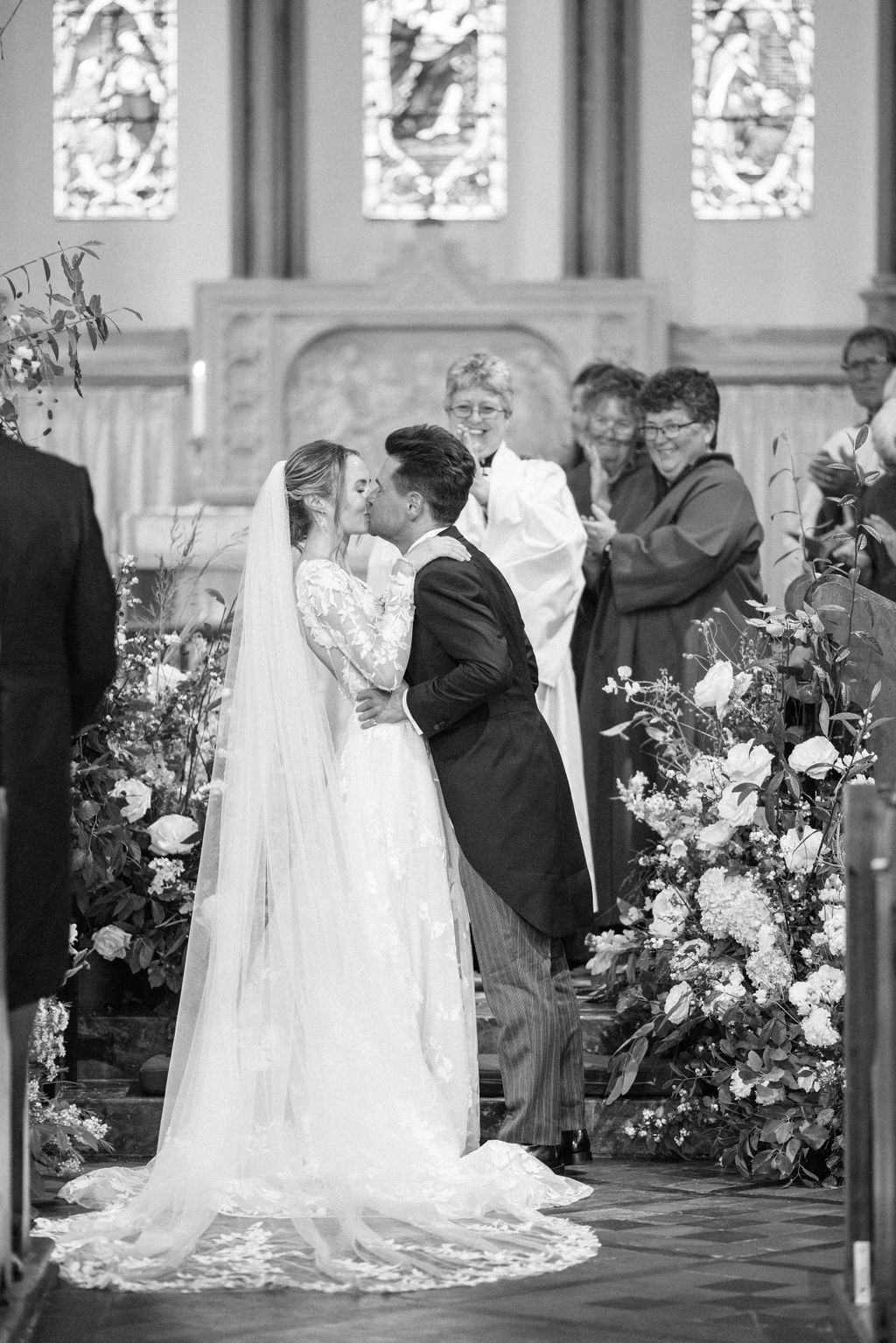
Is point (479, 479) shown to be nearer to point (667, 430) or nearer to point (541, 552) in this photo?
point (541, 552)

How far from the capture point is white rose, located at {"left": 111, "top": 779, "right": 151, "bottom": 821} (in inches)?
198

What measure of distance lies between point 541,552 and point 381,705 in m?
1.61

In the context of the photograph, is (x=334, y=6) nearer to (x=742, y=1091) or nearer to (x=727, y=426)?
(x=727, y=426)

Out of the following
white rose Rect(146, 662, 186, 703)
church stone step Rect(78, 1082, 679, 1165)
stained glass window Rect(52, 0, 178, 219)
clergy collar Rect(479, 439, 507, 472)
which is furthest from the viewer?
stained glass window Rect(52, 0, 178, 219)

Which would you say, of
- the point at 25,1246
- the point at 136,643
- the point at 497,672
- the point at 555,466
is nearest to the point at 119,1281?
the point at 25,1246

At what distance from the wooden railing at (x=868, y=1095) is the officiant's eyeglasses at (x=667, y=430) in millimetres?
2925

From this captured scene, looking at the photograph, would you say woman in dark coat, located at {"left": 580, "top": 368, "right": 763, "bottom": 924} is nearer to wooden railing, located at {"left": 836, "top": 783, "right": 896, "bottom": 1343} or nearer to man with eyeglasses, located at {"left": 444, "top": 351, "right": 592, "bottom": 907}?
man with eyeglasses, located at {"left": 444, "top": 351, "right": 592, "bottom": 907}

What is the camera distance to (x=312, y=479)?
4.66 meters

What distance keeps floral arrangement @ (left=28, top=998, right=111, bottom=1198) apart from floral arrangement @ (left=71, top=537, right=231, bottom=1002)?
480 mm

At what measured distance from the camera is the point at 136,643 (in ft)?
17.2

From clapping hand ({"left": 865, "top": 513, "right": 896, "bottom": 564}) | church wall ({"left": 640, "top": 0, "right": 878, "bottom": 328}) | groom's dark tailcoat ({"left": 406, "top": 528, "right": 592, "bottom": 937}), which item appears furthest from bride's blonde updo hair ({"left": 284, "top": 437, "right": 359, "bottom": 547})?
church wall ({"left": 640, "top": 0, "right": 878, "bottom": 328})

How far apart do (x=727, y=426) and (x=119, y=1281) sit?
953cm

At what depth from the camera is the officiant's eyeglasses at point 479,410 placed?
5.98m

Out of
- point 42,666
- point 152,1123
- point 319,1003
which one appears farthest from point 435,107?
point 42,666
